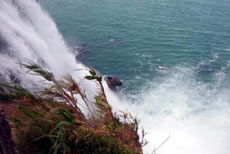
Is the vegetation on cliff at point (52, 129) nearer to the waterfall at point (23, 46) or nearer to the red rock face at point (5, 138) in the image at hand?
the red rock face at point (5, 138)

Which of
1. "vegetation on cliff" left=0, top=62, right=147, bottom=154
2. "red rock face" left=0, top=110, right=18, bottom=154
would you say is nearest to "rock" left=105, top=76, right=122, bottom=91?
"vegetation on cliff" left=0, top=62, right=147, bottom=154

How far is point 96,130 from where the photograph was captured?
14.3 feet

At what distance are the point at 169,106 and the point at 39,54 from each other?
51.7ft

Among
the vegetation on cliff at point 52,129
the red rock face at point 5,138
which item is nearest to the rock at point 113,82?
the vegetation on cliff at point 52,129

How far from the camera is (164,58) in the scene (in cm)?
3328

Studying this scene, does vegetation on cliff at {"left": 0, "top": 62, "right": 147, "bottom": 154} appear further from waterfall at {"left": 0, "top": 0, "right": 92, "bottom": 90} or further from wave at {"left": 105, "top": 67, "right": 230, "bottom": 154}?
wave at {"left": 105, "top": 67, "right": 230, "bottom": 154}

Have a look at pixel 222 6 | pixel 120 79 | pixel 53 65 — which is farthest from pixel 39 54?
pixel 222 6

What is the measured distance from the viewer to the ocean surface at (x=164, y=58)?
898 inches

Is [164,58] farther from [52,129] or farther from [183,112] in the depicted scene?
[52,129]

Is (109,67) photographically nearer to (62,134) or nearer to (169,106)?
(169,106)

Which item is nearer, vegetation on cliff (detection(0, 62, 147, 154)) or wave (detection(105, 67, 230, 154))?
vegetation on cliff (detection(0, 62, 147, 154))

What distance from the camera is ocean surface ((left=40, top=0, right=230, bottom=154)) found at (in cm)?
2280

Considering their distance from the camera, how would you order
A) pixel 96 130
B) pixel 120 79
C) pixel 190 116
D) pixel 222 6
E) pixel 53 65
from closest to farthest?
1. pixel 96 130
2. pixel 53 65
3. pixel 190 116
4. pixel 120 79
5. pixel 222 6

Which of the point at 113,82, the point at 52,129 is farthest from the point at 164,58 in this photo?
the point at 52,129
